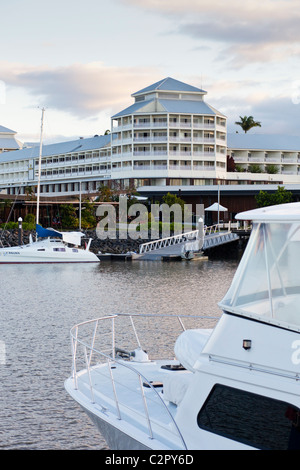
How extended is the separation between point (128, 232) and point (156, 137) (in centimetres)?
4601

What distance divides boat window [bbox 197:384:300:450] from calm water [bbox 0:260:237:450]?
5.72 meters

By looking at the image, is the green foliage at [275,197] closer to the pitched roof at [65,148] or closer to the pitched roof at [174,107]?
the pitched roof at [174,107]

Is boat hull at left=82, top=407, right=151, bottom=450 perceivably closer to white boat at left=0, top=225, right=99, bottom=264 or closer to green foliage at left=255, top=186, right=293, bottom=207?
white boat at left=0, top=225, right=99, bottom=264

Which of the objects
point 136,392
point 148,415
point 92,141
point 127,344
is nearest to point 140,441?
point 148,415

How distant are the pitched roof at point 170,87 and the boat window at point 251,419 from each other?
114 meters

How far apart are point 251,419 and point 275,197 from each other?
76.8m

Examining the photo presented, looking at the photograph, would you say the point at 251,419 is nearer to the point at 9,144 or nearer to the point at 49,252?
the point at 49,252

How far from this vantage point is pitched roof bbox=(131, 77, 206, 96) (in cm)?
11926

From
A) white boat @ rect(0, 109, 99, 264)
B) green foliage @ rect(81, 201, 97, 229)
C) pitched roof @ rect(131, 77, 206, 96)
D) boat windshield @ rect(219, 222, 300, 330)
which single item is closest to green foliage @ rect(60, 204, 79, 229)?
green foliage @ rect(81, 201, 97, 229)

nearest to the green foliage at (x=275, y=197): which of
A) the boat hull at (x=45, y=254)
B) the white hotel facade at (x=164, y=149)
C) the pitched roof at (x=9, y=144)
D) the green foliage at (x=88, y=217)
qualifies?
the green foliage at (x=88, y=217)

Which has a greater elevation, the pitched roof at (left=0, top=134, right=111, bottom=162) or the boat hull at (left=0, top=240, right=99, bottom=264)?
the pitched roof at (left=0, top=134, right=111, bottom=162)

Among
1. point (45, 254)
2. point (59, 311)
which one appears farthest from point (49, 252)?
point (59, 311)

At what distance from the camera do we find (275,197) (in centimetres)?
8250
